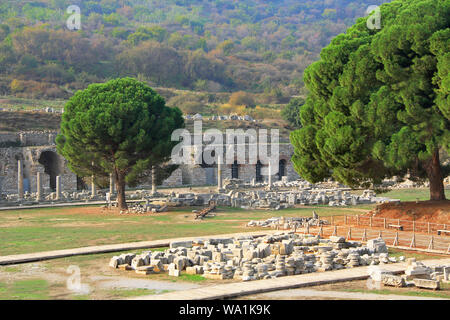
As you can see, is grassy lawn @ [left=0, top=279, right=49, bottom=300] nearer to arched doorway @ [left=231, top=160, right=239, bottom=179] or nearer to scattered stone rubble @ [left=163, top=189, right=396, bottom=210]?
scattered stone rubble @ [left=163, top=189, right=396, bottom=210]

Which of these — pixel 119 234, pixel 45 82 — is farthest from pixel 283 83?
pixel 119 234

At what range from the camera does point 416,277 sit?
15500 millimetres

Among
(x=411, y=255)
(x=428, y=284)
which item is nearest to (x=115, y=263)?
(x=428, y=284)

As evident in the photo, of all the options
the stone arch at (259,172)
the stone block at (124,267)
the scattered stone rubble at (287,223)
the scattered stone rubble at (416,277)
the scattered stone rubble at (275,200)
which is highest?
the stone arch at (259,172)

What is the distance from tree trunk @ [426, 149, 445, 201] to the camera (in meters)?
25.6

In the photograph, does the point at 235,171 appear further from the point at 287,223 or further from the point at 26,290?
the point at 26,290

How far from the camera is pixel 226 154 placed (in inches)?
2170

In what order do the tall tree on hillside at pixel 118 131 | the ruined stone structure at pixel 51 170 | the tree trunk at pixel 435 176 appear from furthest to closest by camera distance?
the ruined stone structure at pixel 51 170
the tall tree on hillside at pixel 118 131
the tree trunk at pixel 435 176

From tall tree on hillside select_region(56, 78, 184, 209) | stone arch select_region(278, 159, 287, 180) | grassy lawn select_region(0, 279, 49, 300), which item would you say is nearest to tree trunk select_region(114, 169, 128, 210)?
tall tree on hillside select_region(56, 78, 184, 209)

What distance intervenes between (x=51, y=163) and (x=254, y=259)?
128ft

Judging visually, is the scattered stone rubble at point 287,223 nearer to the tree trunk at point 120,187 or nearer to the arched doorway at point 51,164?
the tree trunk at point 120,187

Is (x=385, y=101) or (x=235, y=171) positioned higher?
(x=385, y=101)

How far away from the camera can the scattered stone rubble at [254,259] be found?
1642cm

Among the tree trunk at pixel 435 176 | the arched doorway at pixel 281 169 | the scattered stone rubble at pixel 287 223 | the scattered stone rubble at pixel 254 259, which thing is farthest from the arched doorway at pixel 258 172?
the scattered stone rubble at pixel 254 259
